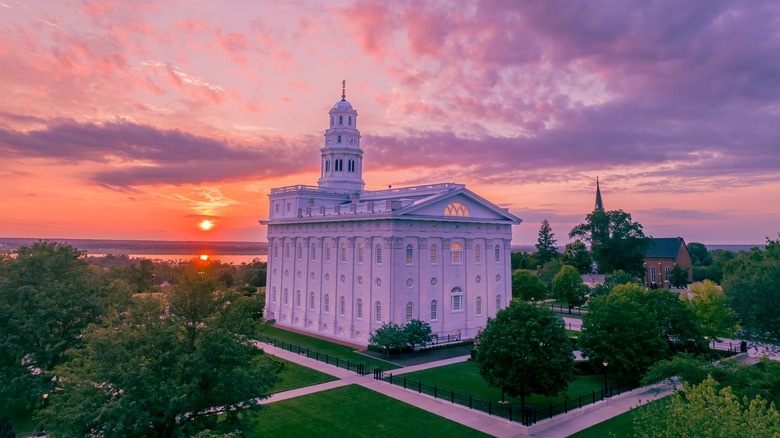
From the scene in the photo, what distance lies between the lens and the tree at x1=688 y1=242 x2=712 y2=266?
5038 inches

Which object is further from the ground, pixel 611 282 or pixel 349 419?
pixel 611 282

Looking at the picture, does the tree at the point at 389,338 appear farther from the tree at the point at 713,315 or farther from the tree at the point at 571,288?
the tree at the point at 571,288

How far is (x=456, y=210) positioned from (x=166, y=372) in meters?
36.2

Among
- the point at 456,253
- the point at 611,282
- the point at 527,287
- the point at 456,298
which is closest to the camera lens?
the point at 456,298

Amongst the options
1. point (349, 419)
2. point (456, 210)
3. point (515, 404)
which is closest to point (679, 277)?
point (456, 210)

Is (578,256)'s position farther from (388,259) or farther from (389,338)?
(389,338)

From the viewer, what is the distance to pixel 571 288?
223 feet

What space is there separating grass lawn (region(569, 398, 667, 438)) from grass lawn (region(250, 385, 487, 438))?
5762 millimetres

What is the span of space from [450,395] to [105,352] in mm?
20223

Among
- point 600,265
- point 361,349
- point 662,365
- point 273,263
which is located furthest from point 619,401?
point 600,265

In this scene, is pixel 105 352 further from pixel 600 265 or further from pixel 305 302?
pixel 600 265

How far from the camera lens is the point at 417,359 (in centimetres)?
4041

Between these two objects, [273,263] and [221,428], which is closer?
[221,428]

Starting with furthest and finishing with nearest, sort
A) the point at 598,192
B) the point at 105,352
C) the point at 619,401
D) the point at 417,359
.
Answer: the point at 598,192
the point at 417,359
the point at 619,401
the point at 105,352
